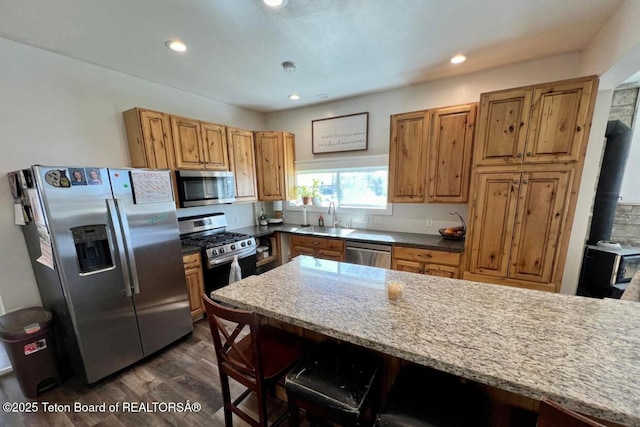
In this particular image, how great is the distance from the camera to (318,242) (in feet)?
10.9

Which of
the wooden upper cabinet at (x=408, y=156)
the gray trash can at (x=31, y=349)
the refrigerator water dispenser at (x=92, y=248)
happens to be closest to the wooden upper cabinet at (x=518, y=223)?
the wooden upper cabinet at (x=408, y=156)

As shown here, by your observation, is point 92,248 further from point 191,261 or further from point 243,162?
point 243,162

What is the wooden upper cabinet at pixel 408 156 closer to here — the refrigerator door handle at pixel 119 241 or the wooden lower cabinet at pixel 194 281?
the wooden lower cabinet at pixel 194 281

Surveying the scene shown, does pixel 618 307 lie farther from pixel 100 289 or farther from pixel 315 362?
pixel 100 289

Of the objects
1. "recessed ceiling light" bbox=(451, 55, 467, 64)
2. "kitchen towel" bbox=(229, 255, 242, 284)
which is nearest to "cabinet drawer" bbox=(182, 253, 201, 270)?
"kitchen towel" bbox=(229, 255, 242, 284)

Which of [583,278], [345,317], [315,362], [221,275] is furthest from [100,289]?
[583,278]

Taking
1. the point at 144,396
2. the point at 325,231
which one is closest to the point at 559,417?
the point at 144,396

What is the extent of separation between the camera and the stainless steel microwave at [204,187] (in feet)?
8.99

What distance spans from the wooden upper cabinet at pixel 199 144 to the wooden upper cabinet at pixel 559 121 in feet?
11.0

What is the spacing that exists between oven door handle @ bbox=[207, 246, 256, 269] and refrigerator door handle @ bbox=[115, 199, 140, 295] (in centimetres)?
71

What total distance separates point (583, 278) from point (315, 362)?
3.51m

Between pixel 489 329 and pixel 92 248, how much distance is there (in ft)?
8.89

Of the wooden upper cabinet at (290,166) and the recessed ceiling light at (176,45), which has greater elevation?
the recessed ceiling light at (176,45)

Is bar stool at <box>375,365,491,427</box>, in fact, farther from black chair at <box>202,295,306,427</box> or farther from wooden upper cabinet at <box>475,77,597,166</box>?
wooden upper cabinet at <box>475,77,597,166</box>
